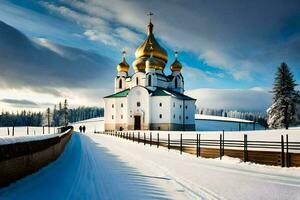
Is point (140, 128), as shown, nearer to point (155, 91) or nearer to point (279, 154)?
point (155, 91)

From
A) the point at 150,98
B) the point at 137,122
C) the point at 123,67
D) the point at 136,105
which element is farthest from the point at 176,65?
the point at 137,122

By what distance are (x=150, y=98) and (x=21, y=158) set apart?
60.6 meters

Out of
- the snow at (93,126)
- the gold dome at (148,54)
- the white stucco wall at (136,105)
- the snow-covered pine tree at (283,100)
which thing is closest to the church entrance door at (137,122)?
the white stucco wall at (136,105)

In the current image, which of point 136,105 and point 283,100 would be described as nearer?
point 283,100

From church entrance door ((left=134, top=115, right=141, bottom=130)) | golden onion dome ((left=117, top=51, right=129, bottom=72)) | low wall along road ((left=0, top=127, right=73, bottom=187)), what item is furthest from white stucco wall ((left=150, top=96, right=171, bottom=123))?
low wall along road ((left=0, top=127, right=73, bottom=187))

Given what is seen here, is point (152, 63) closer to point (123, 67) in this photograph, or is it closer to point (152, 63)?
point (152, 63)

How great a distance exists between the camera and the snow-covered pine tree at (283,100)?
50.0 m

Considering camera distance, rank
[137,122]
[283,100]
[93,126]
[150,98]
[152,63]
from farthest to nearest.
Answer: [93,126] < [152,63] < [150,98] < [137,122] < [283,100]

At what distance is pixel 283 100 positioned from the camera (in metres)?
50.2

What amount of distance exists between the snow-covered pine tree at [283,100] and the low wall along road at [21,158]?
44.3m

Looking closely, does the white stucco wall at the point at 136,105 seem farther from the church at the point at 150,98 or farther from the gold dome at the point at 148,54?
the gold dome at the point at 148,54

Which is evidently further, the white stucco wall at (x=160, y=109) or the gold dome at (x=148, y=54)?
the gold dome at (x=148, y=54)

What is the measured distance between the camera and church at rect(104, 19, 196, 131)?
6900cm

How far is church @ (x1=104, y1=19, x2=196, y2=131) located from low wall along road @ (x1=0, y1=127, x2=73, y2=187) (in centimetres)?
5567
